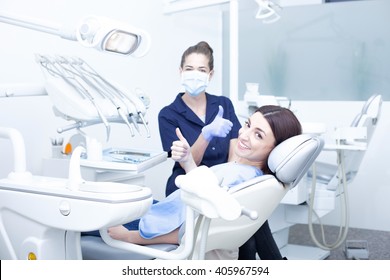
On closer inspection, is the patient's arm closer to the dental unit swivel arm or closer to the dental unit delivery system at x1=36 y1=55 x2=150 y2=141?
the dental unit delivery system at x1=36 y1=55 x2=150 y2=141

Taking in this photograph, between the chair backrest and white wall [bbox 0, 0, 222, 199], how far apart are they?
1.06 metres

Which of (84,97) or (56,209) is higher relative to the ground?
(84,97)

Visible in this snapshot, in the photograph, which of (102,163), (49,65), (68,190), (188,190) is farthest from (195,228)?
(49,65)

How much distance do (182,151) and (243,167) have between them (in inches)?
9.0

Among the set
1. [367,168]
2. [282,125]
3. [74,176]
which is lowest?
[367,168]

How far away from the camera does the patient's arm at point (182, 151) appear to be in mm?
1649

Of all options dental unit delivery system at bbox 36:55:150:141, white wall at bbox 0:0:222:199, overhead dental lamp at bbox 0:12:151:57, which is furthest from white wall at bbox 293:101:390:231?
overhead dental lamp at bbox 0:12:151:57

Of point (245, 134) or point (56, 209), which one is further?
point (245, 134)

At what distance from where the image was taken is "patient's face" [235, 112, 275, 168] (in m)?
1.52

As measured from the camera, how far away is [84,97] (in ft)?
5.49

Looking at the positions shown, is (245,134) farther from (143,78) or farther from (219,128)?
(143,78)

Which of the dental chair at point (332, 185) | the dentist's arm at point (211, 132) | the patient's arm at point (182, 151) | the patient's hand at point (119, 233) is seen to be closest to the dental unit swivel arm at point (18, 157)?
the patient's hand at point (119, 233)

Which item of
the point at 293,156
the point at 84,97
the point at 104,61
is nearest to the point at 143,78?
the point at 104,61

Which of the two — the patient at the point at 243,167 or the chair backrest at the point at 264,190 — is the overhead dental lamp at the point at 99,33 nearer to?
the patient at the point at 243,167
